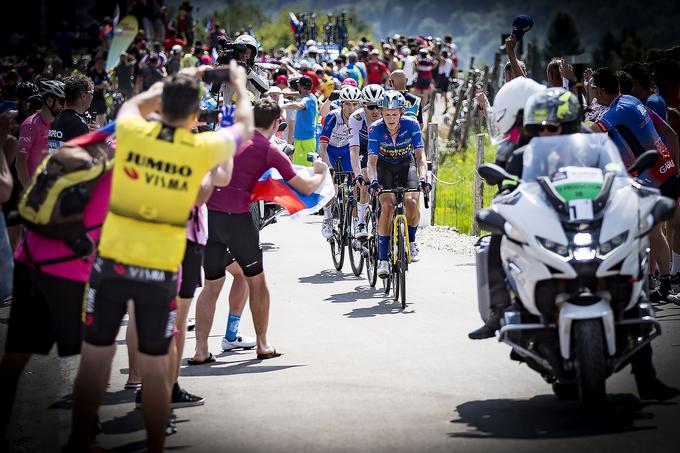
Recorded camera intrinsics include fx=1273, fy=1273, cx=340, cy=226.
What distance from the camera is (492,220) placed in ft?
25.2

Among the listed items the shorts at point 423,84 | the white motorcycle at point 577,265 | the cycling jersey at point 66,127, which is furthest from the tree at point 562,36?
the white motorcycle at point 577,265

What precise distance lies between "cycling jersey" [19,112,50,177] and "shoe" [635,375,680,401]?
6.86 meters

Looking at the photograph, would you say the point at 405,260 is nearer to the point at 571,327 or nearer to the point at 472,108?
the point at 571,327

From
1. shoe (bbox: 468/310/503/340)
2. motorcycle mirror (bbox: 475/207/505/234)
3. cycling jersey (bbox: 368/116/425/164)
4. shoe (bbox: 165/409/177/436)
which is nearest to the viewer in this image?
motorcycle mirror (bbox: 475/207/505/234)

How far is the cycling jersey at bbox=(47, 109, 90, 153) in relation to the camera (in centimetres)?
1170

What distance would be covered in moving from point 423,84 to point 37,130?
23377 millimetres

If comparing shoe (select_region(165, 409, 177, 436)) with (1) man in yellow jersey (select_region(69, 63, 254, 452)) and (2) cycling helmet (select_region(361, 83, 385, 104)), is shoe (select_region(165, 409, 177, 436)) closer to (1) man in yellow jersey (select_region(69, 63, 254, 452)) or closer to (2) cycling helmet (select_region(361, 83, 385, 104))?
(1) man in yellow jersey (select_region(69, 63, 254, 452))

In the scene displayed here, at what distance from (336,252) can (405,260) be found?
11.5 feet

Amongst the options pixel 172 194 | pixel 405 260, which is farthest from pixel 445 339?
pixel 172 194

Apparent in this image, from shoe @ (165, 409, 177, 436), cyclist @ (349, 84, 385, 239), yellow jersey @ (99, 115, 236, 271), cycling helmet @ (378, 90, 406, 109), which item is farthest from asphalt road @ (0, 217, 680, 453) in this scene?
cyclist @ (349, 84, 385, 239)

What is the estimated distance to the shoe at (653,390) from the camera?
8182 mm

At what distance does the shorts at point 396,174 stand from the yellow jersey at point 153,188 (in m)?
7.20

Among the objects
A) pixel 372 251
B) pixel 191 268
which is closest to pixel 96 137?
pixel 191 268

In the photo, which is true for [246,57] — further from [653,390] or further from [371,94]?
[653,390]
